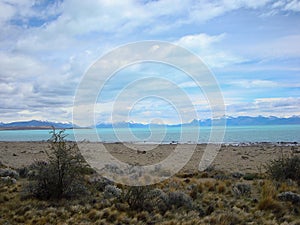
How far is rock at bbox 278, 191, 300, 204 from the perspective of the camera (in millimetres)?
10109

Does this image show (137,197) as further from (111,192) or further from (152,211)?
(111,192)

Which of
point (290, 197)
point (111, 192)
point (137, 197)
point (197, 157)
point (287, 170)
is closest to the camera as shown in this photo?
point (137, 197)

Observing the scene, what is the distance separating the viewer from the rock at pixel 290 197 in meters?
10.1

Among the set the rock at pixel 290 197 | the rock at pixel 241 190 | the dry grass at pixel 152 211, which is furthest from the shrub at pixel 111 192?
the rock at pixel 290 197

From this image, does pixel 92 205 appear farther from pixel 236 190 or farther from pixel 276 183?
pixel 276 183

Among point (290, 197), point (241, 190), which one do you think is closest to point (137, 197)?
point (241, 190)

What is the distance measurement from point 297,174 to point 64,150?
922 cm

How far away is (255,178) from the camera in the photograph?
1498 centimetres

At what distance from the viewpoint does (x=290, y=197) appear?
33.6 feet

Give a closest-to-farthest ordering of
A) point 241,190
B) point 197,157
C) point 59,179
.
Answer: point 59,179 → point 241,190 → point 197,157

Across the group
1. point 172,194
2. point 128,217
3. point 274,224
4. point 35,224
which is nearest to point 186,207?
point 172,194

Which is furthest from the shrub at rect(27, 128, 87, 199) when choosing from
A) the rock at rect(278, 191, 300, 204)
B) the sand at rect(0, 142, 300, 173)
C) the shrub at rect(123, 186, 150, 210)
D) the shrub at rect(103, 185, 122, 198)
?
the sand at rect(0, 142, 300, 173)

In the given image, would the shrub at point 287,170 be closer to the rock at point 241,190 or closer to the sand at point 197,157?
the sand at point 197,157

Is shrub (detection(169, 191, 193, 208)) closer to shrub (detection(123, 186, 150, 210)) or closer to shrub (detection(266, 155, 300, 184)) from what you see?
shrub (detection(123, 186, 150, 210))
